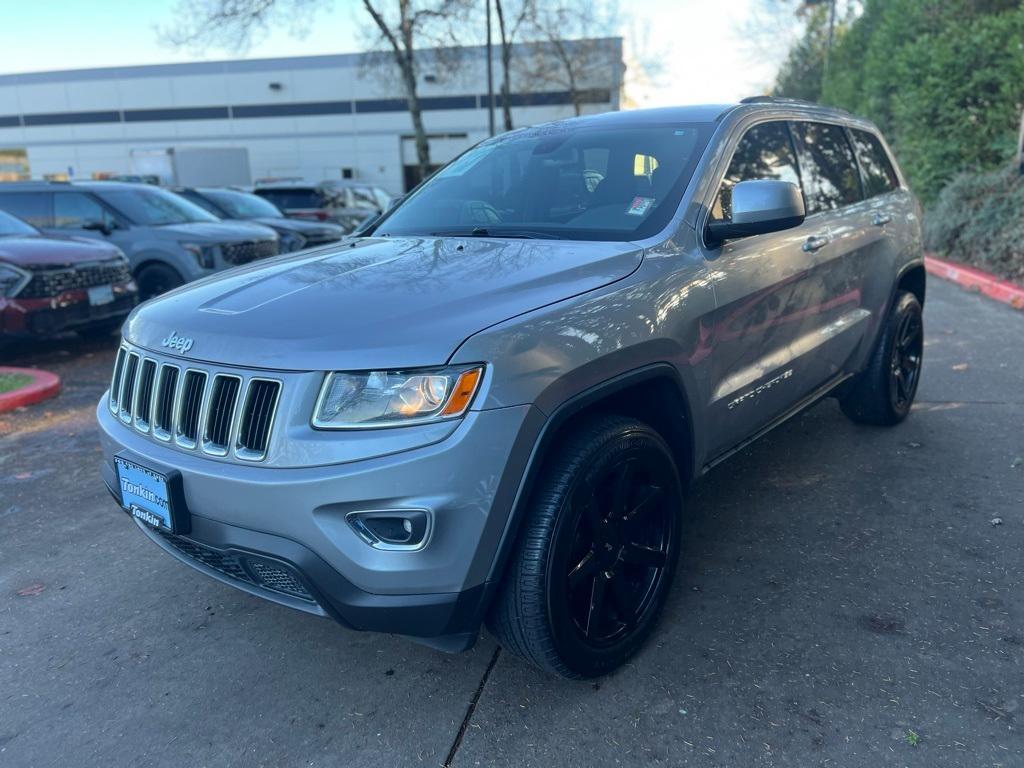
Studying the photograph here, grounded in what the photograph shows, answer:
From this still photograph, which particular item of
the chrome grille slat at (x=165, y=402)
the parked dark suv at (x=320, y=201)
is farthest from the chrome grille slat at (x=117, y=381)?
the parked dark suv at (x=320, y=201)

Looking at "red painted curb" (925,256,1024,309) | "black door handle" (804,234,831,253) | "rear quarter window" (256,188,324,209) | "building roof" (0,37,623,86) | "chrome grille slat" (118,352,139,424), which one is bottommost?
"red painted curb" (925,256,1024,309)

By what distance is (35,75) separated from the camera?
46.6m

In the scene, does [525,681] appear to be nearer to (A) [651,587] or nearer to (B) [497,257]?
(A) [651,587]

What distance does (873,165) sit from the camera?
→ 15.2 ft

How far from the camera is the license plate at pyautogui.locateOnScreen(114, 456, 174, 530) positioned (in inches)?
89.7

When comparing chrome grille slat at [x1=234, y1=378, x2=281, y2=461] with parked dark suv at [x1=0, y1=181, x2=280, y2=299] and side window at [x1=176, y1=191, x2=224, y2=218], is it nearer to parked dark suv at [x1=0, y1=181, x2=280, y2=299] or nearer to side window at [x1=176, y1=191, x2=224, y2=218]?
parked dark suv at [x1=0, y1=181, x2=280, y2=299]

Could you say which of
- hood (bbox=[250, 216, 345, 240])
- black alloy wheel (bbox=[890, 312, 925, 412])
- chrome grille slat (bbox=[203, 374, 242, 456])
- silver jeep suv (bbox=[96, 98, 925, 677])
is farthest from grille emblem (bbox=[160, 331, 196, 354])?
hood (bbox=[250, 216, 345, 240])

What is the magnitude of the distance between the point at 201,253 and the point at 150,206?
4.44ft

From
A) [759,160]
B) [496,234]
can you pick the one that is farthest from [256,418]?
[759,160]

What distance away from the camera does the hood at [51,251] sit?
6.69 m

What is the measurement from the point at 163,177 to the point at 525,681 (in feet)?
106

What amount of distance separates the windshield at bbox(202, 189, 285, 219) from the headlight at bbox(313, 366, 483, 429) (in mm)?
10980

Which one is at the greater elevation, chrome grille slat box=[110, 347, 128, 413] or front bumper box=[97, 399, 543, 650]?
chrome grille slat box=[110, 347, 128, 413]

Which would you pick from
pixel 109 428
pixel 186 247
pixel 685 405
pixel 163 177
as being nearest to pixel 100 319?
pixel 186 247
